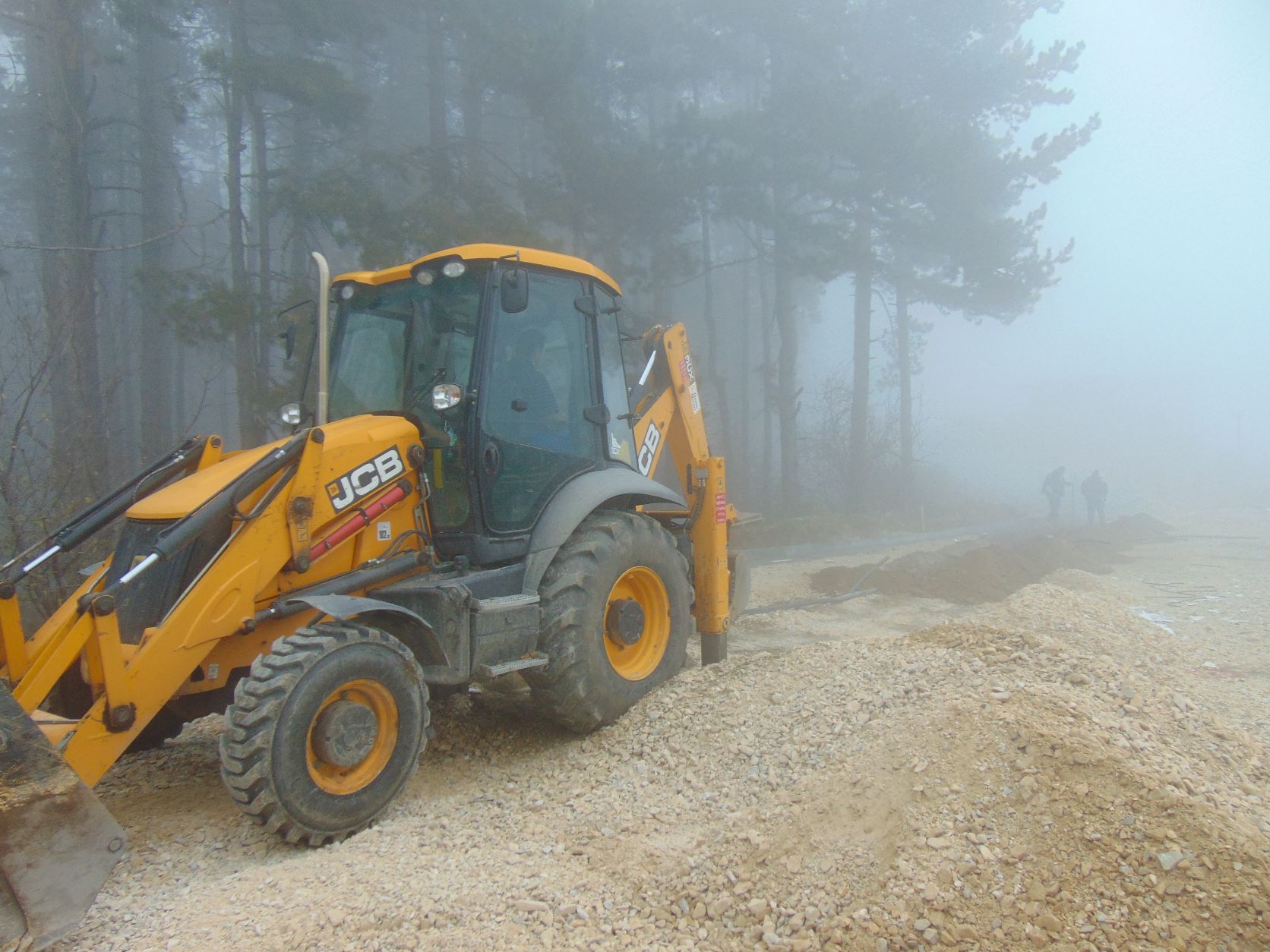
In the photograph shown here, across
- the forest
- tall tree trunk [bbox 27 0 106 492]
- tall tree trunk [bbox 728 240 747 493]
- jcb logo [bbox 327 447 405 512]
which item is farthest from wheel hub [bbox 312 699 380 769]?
tall tree trunk [bbox 728 240 747 493]

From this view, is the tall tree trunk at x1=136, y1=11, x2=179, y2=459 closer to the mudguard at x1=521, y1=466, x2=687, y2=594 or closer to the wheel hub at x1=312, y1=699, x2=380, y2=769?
the mudguard at x1=521, y1=466, x2=687, y2=594

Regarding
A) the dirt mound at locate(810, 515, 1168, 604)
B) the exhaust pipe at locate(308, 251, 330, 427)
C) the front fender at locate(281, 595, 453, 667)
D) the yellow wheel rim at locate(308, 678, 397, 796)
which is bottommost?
the dirt mound at locate(810, 515, 1168, 604)

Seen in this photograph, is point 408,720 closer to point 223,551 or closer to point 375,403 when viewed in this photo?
point 223,551

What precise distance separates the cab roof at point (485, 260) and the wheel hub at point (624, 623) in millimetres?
1916

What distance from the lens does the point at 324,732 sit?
342 centimetres

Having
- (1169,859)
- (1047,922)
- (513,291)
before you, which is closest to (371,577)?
(513,291)

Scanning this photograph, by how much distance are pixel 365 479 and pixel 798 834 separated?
245 centimetres

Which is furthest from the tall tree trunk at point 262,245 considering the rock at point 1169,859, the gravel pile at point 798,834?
the rock at point 1169,859

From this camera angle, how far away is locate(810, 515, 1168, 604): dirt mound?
10773mm

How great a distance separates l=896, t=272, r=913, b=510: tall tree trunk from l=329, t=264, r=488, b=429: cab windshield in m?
20.6

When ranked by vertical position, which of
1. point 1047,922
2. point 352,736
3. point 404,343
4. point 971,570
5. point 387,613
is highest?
point 404,343

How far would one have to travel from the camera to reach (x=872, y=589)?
34.7 feet

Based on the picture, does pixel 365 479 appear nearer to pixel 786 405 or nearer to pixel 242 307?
pixel 242 307

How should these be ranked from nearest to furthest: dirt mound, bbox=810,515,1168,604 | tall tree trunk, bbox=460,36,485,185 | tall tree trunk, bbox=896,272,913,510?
dirt mound, bbox=810,515,1168,604 → tall tree trunk, bbox=460,36,485,185 → tall tree trunk, bbox=896,272,913,510
